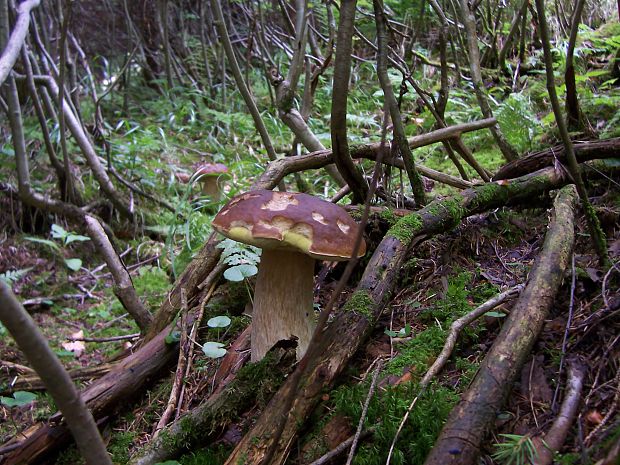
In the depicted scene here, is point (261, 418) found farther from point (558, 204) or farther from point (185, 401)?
point (558, 204)

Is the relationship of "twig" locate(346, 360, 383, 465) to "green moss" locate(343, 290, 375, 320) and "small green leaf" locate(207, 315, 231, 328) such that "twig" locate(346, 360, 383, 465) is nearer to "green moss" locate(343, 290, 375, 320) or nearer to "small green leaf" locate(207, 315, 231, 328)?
"green moss" locate(343, 290, 375, 320)

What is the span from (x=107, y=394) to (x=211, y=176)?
336 cm

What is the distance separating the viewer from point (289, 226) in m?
1.87

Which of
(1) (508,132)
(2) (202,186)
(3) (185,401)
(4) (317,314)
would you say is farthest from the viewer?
(2) (202,186)

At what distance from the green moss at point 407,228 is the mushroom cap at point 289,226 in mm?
382

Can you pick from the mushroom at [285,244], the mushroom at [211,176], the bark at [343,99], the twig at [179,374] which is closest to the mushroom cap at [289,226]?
the mushroom at [285,244]

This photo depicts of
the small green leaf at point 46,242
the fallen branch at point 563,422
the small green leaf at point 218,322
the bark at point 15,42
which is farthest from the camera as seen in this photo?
the small green leaf at point 46,242

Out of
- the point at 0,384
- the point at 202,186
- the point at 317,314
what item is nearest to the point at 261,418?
the point at 317,314

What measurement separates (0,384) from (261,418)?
1.96 metres

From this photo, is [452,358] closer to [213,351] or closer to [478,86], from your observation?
[213,351]

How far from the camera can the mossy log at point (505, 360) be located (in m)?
1.42

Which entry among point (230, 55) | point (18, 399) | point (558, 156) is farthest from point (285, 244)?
point (230, 55)

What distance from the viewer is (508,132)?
3506 millimetres

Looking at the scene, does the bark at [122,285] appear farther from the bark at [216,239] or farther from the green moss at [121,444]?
the green moss at [121,444]
